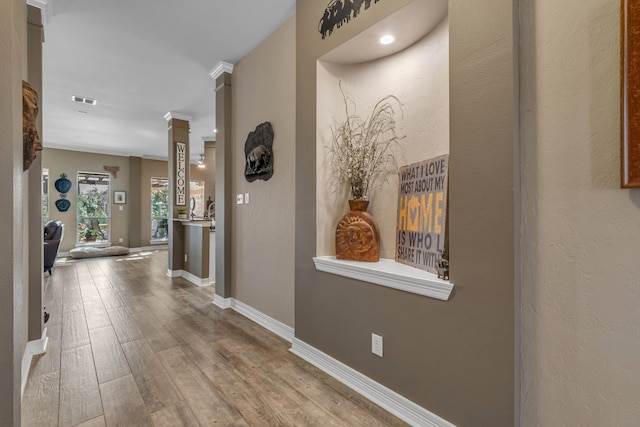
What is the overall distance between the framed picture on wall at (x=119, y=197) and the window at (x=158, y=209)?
27.7 inches

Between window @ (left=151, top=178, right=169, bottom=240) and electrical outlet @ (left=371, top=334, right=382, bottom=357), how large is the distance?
8.75 metres

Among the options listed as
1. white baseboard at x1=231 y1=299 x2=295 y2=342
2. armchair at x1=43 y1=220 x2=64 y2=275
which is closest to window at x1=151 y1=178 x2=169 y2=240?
armchair at x1=43 y1=220 x2=64 y2=275

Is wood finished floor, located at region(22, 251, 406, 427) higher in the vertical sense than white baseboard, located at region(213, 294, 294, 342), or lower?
lower

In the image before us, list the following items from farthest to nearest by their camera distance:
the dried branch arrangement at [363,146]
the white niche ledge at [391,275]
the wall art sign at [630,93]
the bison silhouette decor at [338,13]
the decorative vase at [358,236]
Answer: the dried branch arrangement at [363,146] → the decorative vase at [358,236] → the bison silhouette decor at [338,13] → the white niche ledge at [391,275] → the wall art sign at [630,93]

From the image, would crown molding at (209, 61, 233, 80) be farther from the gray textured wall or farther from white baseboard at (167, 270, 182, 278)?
white baseboard at (167, 270, 182, 278)

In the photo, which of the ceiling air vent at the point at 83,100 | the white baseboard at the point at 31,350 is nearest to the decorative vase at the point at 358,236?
the white baseboard at the point at 31,350

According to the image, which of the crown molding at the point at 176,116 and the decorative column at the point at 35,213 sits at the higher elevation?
the crown molding at the point at 176,116

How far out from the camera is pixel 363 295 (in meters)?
1.77

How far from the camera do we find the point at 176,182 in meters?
4.91

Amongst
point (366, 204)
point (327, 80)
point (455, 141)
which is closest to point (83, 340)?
point (366, 204)

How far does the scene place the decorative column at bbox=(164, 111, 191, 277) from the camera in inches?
192

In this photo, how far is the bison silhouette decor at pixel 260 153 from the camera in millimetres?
2764

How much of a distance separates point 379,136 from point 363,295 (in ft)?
3.74

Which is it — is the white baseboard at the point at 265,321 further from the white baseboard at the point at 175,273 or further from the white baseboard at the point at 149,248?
the white baseboard at the point at 149,248
